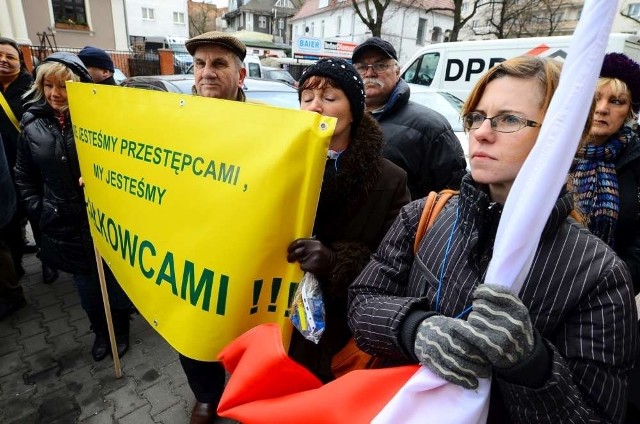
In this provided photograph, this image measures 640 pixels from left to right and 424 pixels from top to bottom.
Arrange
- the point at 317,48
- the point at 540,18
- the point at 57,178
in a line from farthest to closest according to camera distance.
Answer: the point at 540,18 → the point at 317,48 → the point at 57,178

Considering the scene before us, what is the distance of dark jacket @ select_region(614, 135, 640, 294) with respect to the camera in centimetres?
195

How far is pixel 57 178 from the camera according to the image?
243 centimetres

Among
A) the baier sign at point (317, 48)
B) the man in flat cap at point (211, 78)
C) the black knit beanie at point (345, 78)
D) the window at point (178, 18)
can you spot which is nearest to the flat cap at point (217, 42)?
the man in flat cap at point (211, 78)

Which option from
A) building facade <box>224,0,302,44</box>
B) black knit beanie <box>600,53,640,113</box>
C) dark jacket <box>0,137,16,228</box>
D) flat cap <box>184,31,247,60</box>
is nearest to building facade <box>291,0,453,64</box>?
building facade <box>224,0,302,44</box>

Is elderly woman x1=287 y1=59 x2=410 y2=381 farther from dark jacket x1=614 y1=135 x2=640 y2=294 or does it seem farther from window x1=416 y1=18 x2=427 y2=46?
window x1=416 y1=18 x2=427 y2=46

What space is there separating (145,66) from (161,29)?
2617cm

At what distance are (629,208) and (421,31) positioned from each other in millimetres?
38449

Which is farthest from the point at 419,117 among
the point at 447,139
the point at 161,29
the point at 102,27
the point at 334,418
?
the point at 161,29

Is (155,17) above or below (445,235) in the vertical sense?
above

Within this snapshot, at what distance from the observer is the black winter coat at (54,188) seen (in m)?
2.38

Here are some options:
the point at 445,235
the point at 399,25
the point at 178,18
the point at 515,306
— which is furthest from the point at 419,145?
the point at 178,18

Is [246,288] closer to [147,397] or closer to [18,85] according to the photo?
[147,397]

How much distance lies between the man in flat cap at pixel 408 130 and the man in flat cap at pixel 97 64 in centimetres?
237

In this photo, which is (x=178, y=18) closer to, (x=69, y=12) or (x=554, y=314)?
(x=69, y=12)
